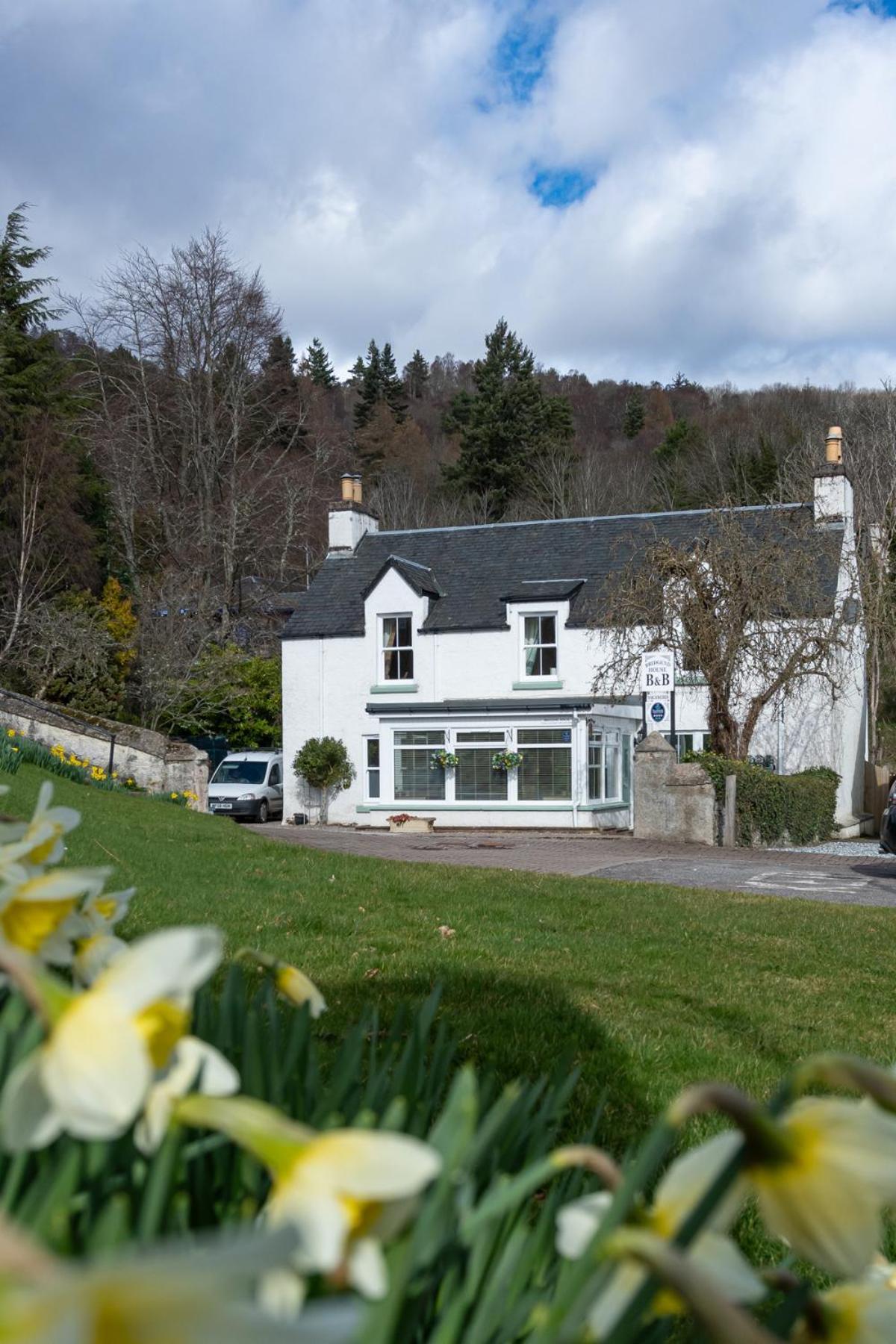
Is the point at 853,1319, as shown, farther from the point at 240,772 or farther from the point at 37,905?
the point at 240,772

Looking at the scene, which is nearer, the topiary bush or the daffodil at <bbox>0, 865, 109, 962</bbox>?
the daffodil at <bbox>0, 865, 109, 962</bbox>

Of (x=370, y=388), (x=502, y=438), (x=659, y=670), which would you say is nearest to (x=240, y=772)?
(x=659, y=670)

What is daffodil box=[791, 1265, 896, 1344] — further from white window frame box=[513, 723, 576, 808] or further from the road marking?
white window frame box=[513, 723, 576, 808]

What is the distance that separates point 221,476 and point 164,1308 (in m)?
42.5

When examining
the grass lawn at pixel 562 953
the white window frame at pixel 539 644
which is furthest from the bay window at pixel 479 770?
the grass lawn at pixel 562 953

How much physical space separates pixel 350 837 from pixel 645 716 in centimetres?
789

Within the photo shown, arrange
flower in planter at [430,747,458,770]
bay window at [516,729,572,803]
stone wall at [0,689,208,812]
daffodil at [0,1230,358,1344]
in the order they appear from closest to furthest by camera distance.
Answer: daffodil at [0,1230,358,1344], stone wall at [0,689,208,812], bay window at [516,729,572,803], flower in planter at [430,747,458,770]

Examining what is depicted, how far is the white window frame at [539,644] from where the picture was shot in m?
27.0

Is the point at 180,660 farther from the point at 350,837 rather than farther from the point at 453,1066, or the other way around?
the point at 453,1066

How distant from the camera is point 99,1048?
2.53 feet

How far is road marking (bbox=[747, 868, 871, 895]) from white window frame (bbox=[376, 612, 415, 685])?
13242mm

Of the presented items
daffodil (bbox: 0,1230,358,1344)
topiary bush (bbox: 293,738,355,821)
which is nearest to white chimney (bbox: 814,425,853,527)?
topiary bush (bbox: 293,738,355,821)

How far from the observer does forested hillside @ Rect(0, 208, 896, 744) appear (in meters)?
30.3

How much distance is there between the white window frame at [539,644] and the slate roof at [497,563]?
0.39 meters
